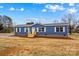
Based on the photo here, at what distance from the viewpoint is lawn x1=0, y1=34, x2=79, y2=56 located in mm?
6219

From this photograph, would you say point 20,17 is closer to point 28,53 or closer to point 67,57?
point 28,53

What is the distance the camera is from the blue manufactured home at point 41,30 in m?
6.31

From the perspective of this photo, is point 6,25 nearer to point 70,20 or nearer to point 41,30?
point 41,30

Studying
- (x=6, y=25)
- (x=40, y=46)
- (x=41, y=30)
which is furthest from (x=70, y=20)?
(x=6, y=25)

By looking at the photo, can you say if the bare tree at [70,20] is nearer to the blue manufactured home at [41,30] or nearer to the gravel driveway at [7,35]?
the blue manufactured home at [41,30]

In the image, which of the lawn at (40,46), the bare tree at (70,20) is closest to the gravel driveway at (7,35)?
the lawn at (40,46)

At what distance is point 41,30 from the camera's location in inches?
249

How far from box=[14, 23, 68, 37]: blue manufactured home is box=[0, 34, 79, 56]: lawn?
86mm

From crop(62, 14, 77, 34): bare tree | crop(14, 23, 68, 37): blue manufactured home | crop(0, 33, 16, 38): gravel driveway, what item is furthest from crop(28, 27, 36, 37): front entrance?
crop(62, 14, 77, 34): bare tree

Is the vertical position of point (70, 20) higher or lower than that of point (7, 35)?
higher

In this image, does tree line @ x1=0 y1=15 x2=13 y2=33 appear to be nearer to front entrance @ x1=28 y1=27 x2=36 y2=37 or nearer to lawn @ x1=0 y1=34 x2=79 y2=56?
lawn @ x1=0 y1=34 x2=79 y2=56

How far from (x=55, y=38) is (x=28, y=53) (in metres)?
0.50

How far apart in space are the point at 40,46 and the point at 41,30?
10.1 inches

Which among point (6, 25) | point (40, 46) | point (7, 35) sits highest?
point (6, 25)
